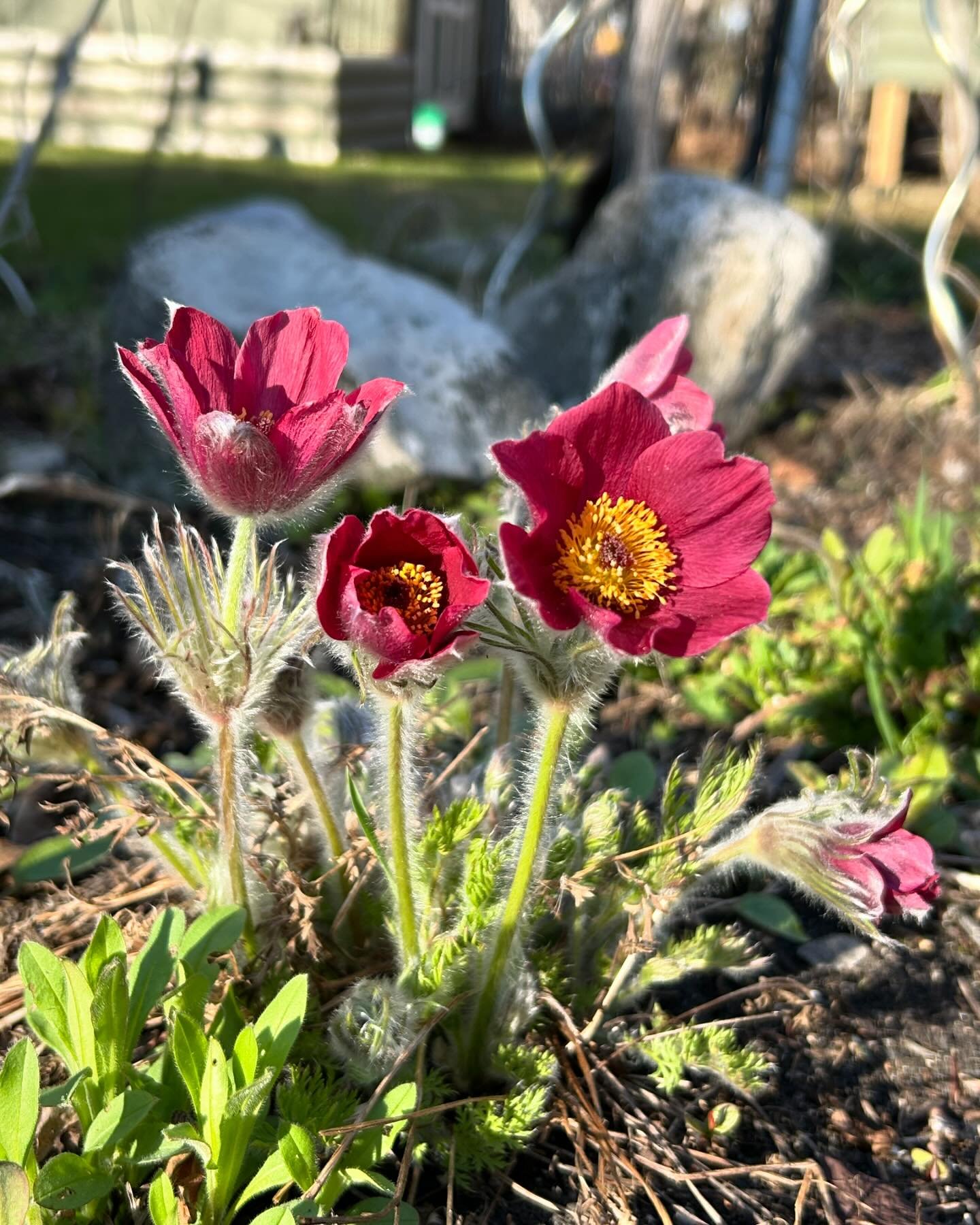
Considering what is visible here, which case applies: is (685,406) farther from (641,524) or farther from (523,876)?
(523,876)

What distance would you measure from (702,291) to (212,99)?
8.70m

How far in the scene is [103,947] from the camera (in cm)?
131

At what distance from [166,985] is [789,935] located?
0.93 meters

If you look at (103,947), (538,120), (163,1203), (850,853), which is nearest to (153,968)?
(103,947)

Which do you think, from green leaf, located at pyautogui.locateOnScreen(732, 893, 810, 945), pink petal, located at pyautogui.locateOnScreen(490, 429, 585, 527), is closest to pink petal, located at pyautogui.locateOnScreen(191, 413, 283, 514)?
pink petal, located at pyautogui.locateOnScreen(490, 429, 585, 527)

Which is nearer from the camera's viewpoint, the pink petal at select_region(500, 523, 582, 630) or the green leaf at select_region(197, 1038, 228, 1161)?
the pink petal at select_region(500, 523, 582, 630)

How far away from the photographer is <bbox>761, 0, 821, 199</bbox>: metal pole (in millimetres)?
4734

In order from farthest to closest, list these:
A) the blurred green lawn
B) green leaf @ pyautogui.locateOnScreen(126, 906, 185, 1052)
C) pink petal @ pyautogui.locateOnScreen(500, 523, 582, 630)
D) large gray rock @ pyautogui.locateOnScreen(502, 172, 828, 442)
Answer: the blurred green lawn, large gray rock @ pyautogui.locateOnScreen(502, 172, 828, 442), green leaf @ pyautogui.locateOnScreen(126, 906, 185, 1052), pink petal @ pyautogui.locateOnScreen(500, 523, 582, 630)

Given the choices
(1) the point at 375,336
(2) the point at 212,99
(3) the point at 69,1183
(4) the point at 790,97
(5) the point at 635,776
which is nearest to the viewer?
(3) the point at 69,1183

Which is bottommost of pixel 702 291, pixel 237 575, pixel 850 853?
pixel 850 853

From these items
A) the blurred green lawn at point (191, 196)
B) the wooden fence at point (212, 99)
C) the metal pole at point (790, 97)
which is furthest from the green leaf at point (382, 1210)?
the wooden fence at point (212, 99)

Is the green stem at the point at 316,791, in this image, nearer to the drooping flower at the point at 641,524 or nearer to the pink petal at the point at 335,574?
the pink petal at the point at 335,574

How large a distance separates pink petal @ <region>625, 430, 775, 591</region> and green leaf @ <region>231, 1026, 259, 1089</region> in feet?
2.17

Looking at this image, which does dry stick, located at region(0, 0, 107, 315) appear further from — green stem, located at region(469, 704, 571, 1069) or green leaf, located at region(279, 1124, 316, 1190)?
green leaf, located at region(279, 1124, 316, 1190)
